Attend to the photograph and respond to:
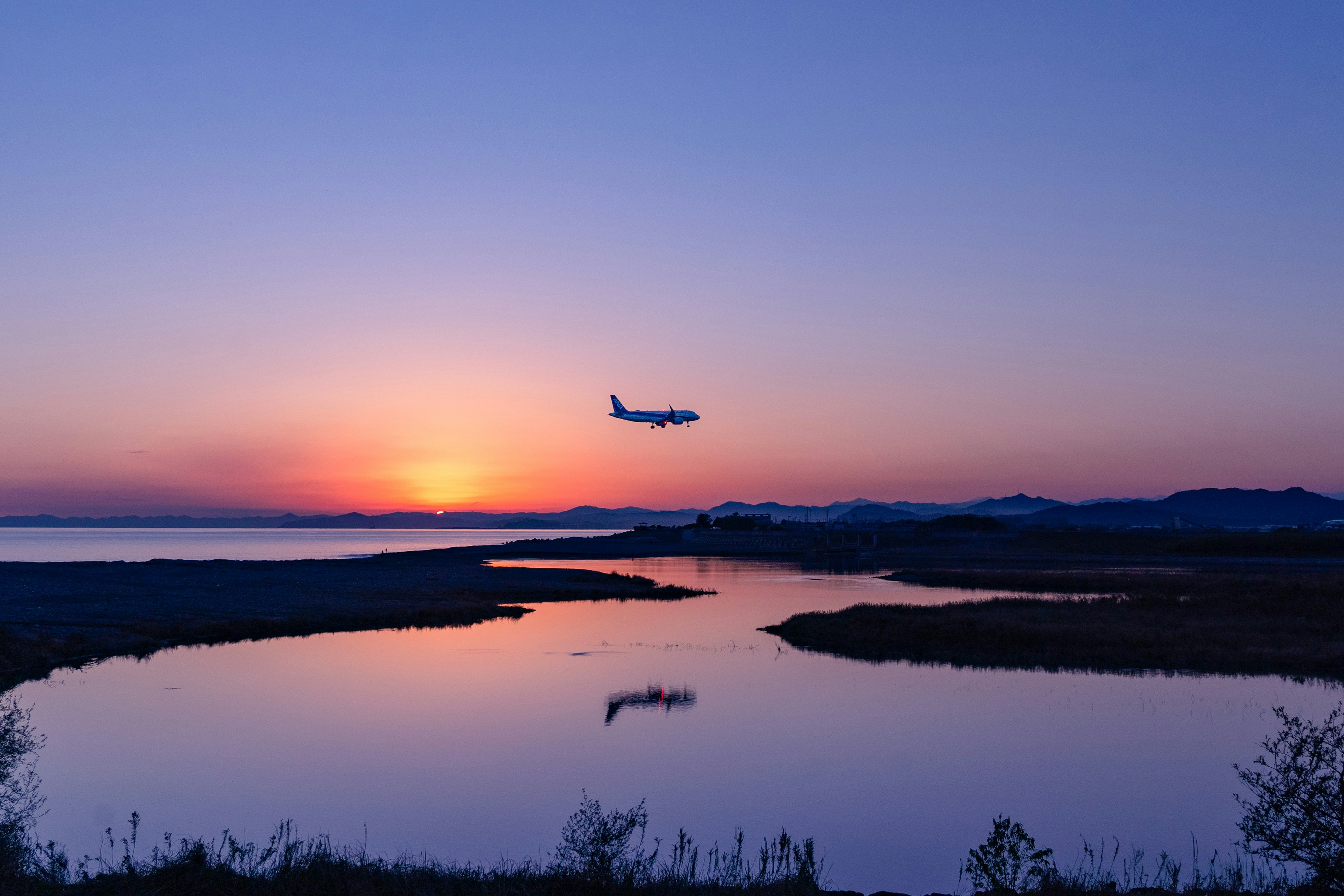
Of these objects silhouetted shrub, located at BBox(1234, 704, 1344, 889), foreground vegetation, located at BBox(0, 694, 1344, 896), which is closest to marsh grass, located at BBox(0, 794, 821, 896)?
foreground vegetation, located at BBox(0, 694, 1344, 896)

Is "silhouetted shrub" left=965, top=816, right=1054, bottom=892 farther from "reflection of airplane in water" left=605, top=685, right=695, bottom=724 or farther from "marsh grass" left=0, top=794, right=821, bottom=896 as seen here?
"reflection of airplane in water" left=605, top=685, right=695, bottom=724

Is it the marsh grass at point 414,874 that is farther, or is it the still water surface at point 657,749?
the still water surface at point 657,749

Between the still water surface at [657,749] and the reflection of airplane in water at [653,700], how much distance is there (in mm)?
172

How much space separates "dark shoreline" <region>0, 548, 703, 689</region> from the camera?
133ft

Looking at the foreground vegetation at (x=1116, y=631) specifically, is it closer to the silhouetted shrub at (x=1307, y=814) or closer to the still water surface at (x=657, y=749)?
the still water surface at (x=657, y=749)

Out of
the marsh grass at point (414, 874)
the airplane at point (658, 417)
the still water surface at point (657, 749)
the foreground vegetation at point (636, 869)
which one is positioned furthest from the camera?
the airplane at point (658, 417)

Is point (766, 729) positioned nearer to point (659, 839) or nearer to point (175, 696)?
point (659, 839)

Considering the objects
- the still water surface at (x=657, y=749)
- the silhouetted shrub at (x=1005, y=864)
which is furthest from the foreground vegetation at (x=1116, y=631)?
the silhouetted shrub at (x=1005, y=864)

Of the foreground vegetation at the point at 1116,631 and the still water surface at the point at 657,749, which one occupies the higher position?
the foreground vegetation at the point at 1116,631

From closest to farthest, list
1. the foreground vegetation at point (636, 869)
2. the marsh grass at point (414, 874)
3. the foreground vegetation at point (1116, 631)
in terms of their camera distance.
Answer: the marsh grass at point (414, 874) → the foreground vegetation at point (636, 869) → the foreground vegetation at point (1116, 631)

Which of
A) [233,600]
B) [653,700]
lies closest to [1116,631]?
[653,700]

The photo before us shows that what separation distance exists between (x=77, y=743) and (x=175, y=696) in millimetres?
6674

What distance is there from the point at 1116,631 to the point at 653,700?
22.7m

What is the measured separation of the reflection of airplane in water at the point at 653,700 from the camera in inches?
1166
